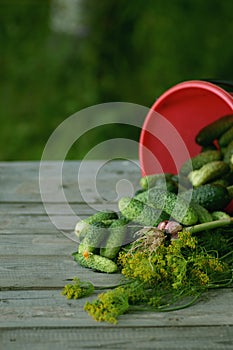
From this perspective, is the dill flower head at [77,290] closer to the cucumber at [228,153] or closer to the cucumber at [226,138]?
the cucumber at [228,153]

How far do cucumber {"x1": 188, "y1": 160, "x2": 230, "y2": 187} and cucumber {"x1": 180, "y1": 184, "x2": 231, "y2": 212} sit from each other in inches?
7.4

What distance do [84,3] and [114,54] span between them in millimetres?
482

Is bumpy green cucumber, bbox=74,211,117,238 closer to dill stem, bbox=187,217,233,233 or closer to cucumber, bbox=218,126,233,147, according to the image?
dill stem, bbox=187,217,233,233

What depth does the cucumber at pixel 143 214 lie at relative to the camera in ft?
6.94

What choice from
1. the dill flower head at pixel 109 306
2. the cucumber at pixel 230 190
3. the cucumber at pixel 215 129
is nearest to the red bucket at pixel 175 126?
the cucumber at pixel 215 129

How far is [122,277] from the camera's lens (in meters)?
1.97

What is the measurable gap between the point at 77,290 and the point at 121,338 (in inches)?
10.6

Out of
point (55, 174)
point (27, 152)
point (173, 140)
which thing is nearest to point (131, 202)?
point (173, 140)

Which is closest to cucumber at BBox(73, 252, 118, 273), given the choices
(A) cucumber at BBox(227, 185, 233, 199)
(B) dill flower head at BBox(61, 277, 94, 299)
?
(B) dill flower head at BBox(61, 277, 94, 299)

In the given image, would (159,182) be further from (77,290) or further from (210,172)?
(77,290)

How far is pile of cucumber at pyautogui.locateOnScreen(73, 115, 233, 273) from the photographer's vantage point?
6.71 ft

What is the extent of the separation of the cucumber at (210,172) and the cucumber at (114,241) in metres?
0.59

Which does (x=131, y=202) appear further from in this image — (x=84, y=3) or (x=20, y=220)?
(x=84, y=3)

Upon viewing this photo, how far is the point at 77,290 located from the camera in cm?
180
